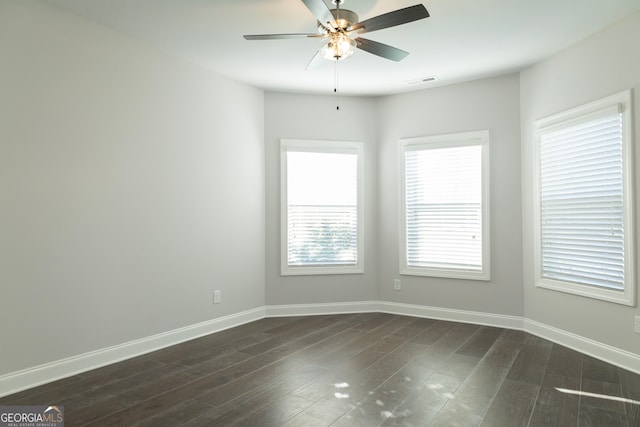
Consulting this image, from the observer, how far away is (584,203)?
12.1 feet

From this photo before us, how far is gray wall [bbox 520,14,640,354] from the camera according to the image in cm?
327

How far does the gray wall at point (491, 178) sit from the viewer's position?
450 centimetres

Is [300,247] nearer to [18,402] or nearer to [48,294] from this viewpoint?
[48,294]

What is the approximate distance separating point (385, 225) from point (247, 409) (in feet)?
10.5

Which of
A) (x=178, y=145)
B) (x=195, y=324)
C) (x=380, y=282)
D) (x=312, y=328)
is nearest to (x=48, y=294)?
(x=195, y=324)

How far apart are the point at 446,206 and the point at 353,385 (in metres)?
2.67

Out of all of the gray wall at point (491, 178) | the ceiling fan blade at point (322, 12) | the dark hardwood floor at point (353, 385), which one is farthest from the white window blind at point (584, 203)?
the ceiling fan blade at point (322, 12)

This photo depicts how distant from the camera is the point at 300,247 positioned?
5.11m

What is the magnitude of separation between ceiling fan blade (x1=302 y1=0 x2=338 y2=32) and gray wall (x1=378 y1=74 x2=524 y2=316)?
2.50m

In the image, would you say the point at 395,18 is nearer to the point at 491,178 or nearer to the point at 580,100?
the point at 580,100

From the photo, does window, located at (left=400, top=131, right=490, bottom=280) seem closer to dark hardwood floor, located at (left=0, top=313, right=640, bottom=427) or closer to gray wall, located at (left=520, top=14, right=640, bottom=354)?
gray wall, located at (left=520, top=14, right=640, bottom=354)

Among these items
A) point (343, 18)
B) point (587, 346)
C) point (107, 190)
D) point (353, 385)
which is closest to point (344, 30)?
point (343, 18)

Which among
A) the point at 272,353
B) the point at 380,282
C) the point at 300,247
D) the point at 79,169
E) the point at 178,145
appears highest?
the point at 178,145

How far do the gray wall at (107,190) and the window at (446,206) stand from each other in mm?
2048
